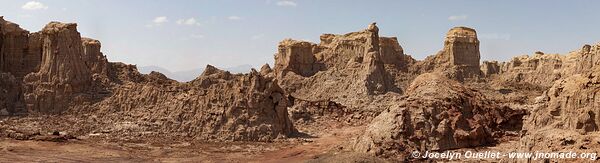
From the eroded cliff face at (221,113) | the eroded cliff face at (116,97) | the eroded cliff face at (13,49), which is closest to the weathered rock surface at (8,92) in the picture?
the eroded cliff face at (116,97)

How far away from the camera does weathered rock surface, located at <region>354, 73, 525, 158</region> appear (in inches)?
826

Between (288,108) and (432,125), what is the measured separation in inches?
653

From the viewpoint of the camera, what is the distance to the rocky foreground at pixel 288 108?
63.2 ft

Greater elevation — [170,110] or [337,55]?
[337,55]

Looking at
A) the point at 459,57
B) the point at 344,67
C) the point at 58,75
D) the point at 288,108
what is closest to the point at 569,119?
the point at 288,108

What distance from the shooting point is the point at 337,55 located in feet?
198

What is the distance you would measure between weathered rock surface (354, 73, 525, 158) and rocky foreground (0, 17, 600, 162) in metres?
0.05

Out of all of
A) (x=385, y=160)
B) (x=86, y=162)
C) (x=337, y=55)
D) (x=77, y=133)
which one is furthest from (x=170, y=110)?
(x=337, y=55)

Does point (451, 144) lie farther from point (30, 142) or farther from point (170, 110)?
point (30, 142)

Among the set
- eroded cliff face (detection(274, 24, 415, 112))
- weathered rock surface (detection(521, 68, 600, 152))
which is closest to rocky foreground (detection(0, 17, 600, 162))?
weathered rock surface (detection(521, 68, 600, 152))

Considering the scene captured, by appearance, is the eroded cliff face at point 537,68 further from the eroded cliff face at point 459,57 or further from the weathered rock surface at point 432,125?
the weathered rock surface at point 432,125

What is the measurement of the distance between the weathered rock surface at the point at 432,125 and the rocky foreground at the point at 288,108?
5cm

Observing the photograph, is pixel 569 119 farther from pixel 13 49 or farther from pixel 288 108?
pixel 13 49

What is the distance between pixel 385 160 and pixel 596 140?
7184 mm
